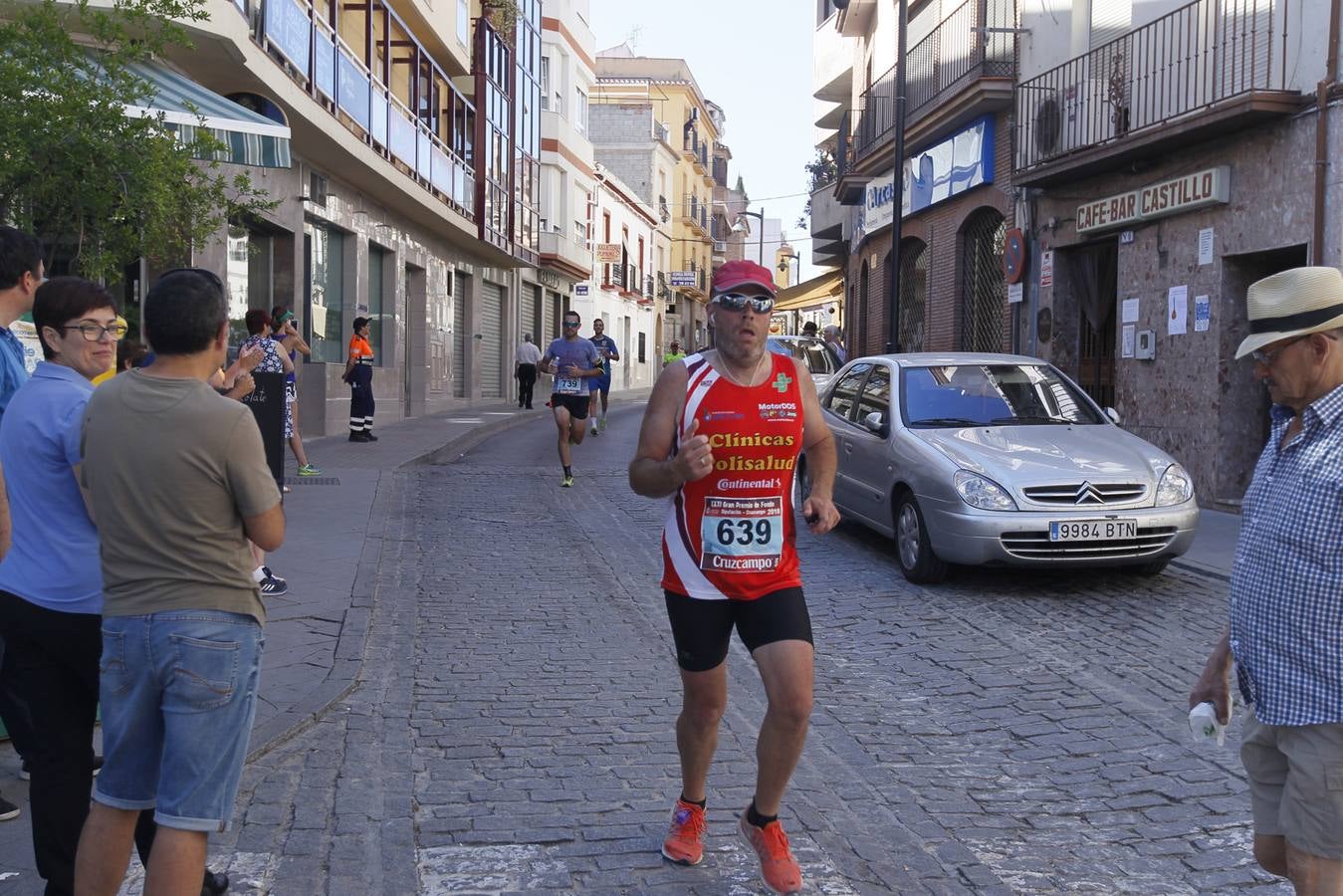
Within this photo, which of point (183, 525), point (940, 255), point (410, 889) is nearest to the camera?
point (183, 525)

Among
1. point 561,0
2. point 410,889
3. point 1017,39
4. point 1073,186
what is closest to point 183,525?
point 410,889

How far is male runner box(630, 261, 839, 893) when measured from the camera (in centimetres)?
377

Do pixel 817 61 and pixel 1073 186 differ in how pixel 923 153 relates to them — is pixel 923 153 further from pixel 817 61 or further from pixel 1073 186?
pixel 817 61

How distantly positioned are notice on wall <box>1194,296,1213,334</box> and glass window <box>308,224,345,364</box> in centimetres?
1240

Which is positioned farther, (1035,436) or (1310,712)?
(1035,436)

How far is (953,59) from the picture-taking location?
20781 millimetres

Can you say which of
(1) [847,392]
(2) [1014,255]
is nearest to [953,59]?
(2) [1014,255]

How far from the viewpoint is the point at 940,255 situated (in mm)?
22375

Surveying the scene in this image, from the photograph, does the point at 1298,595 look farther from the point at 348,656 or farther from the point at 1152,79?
the point at 1152,79

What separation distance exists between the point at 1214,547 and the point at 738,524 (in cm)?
786

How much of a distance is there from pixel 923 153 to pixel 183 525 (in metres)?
21.8

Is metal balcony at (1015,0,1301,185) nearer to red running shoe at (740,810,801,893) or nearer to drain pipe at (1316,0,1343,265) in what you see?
drain pipe at (1316,0,1343,265)

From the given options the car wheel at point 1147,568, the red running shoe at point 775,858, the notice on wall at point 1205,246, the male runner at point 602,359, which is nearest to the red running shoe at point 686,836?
the red running shoe at point 775,858

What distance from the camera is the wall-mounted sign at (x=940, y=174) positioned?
19781 mm
